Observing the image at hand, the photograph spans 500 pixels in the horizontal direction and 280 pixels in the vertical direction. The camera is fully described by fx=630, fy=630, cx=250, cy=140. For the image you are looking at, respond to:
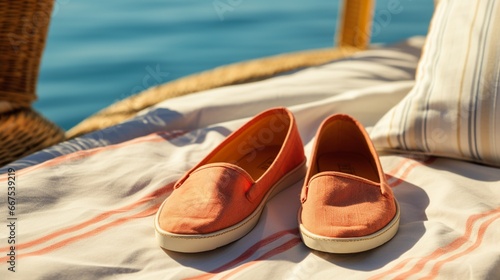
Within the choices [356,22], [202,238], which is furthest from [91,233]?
[356,22]

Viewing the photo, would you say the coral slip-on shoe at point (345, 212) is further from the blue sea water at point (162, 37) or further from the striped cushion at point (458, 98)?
the blue sea water at point (162, 37)

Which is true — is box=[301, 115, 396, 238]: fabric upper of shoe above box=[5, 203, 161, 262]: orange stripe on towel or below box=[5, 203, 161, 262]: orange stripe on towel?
A: above

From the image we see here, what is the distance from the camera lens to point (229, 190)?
778mm

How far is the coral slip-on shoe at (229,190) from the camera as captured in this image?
732 mm

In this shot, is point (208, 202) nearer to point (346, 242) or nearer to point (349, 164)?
point (346, 242)

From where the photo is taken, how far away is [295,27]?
2691mm

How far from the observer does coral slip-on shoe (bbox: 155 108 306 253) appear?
0.73m

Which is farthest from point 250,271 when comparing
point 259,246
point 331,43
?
point 331,43

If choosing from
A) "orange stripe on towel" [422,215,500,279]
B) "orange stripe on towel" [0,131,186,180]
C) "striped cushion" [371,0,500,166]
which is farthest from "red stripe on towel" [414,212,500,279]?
"orange stripe on towel" [0,131,186,180]

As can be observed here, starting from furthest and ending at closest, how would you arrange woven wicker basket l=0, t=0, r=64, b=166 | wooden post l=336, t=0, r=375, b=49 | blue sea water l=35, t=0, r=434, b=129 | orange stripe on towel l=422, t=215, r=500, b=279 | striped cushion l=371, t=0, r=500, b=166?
blue sea water l=35, t=0, r=434, b=129
wooden post l=336, t=0, r=375, b=49
woven wicker basket l=0, t=0, r=64, b=166
striped cushion l=371, t=0, r=500, b=166
orange stripe on towel l=422, t=215, r=500, b=279

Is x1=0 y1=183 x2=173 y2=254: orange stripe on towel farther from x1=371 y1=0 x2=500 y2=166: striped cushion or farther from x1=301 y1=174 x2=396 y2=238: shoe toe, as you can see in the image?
x1=371 y1=0 x2=500 y2=166: striped cushion

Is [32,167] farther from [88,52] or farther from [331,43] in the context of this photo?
[331,43]

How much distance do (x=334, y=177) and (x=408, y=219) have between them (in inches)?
4.7

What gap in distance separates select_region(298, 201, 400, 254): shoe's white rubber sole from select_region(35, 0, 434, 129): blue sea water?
1397 millimetres
